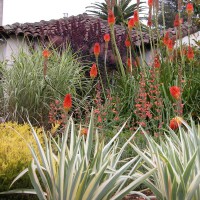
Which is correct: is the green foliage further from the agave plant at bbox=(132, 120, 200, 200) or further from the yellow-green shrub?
the agave plant at bbox=(132, 120, 200, 200)

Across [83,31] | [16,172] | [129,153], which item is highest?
[83,31]

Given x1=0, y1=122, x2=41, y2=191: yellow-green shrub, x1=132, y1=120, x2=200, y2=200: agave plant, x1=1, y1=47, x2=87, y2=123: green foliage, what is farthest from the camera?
x1=1, y1=47, x2=87, y2=123: green foliage

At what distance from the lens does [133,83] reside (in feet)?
22.0

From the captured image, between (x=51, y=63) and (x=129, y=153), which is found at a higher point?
(x=51, y=63)

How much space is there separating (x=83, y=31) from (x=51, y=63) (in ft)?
8.00

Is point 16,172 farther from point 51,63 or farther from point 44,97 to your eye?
point 51,63

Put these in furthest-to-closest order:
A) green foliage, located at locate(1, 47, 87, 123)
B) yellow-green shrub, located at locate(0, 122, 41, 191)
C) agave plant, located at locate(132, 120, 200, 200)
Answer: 1. green foliage, located at locate(1, 47, 87, 123)
2. yellow-green shrub, located at locate(0, 122, 41, 191)
3. agave plant, located at locate(132, 120, 200, 200)

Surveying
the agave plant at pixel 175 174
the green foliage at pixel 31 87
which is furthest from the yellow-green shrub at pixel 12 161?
the green foliage at pixel 31 87

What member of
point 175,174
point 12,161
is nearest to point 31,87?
point 12,161

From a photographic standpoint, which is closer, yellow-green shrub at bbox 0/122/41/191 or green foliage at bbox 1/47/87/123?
yellow-green shrub at bbox 0/122/41/191

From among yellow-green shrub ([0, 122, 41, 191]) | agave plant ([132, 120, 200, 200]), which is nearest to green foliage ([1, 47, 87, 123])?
yellow-green shrub ([0, 122, 41, 191])

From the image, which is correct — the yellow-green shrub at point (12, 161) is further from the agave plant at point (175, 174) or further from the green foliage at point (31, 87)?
the green foliage at point (31, 87)

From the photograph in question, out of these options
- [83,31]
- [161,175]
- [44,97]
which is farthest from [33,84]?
[161,175]

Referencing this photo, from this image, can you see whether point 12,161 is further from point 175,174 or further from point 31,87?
point 31,87
